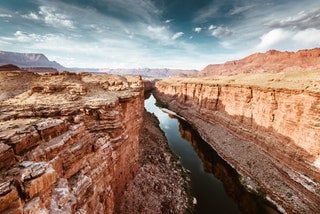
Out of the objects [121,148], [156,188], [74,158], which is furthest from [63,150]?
[156,188]

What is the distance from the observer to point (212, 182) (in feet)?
72.6

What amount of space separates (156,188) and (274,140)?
55.4 ft

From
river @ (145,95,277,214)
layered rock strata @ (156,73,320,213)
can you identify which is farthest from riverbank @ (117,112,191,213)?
layered rock strata @ (156,73,320,213)

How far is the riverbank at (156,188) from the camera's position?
47.4 feet

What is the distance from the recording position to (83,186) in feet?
29.5

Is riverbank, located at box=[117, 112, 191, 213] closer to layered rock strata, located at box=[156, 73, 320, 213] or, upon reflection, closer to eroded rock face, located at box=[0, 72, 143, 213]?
eroded rock face, located at box=[0, 72, 143, 213]

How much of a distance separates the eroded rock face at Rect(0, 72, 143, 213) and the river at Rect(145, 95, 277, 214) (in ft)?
28.4

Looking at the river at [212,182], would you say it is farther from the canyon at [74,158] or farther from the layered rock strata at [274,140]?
the canyon at [74,158]

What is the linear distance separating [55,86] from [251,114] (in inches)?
1100

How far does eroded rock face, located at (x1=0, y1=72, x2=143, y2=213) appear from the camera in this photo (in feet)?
20.3

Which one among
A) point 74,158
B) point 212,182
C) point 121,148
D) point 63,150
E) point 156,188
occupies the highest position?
point 63,150

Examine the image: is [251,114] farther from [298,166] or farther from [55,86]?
[55,86]

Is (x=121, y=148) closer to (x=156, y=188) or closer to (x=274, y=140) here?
(x=156, y=188)

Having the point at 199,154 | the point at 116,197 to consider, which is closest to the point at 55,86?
the point at 116,197
